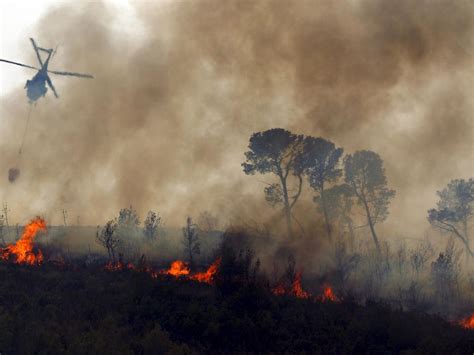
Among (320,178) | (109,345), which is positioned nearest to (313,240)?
(320,178)

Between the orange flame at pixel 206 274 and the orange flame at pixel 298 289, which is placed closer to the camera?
the orange flame at pixel 298 289

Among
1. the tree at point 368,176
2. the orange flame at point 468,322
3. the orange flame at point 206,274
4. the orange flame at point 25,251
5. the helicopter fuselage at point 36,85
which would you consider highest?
the helicopter fuselage at point 36,85

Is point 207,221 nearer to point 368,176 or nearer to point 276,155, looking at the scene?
point 276,155

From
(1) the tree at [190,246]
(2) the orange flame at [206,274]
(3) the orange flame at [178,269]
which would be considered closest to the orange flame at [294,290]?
(2) the orange flame at [206,274]

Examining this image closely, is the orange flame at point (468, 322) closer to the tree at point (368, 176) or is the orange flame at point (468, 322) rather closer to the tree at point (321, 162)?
the tree at point (368, 176)

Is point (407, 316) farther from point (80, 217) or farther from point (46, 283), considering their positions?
point (80, 217)

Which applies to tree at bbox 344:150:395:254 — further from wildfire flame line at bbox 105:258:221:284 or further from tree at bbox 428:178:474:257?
wildfire flame line at bbox 105:258:221:284

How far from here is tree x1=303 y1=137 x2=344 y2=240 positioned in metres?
54.0

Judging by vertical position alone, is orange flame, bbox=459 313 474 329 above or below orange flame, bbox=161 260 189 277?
below

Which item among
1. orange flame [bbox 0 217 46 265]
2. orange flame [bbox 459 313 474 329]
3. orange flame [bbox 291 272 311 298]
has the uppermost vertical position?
orange flame [bbox 0 217 46 265]

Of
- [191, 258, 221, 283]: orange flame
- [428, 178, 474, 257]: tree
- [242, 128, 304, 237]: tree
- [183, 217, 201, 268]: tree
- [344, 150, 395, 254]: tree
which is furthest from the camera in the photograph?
[242, 128, 304, 237]: tree

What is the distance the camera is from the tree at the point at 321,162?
54.0 meters

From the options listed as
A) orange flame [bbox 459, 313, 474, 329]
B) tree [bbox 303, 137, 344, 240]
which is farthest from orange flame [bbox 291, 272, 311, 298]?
tree [bbox 303, 137, 344, 240]

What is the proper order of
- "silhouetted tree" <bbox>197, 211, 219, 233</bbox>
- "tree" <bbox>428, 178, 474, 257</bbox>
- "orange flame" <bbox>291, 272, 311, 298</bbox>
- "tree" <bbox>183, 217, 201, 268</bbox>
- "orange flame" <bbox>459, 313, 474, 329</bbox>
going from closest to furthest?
"orange flame" <bbox>459, 313, 474, 329</bbox>
"orange flame" <bbox>291, 272, 311, 298</bbox>
"tree" <bbox>428, 178, 474, 257</bbox>
"tree" <bbox>183, 217, 201, 268</bbox>
"silhouetted tree" <bbox>197, 211, 219, 233</bbox>
